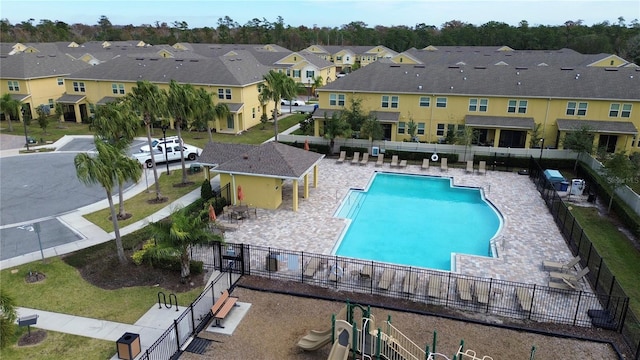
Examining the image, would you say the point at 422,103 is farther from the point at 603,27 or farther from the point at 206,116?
the point at 603,27

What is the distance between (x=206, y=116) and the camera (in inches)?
1321

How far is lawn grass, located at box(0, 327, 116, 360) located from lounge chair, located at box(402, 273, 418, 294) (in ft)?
36.3

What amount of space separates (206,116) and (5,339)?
944 inches

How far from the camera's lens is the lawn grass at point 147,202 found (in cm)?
2514

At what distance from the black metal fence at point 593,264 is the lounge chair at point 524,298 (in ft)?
8.30

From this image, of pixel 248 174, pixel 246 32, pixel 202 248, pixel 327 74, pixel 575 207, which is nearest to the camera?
pixel 202 248

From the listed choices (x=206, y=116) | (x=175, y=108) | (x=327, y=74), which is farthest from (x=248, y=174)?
(x=327, y=74)

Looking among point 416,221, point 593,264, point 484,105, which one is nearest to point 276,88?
point 484,105

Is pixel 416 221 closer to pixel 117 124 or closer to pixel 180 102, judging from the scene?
pixel 180 102

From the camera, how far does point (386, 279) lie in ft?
60.4

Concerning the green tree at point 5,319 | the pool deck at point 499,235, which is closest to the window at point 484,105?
the pool deck at point 499,235

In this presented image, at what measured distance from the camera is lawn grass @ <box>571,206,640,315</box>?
18881 millimetres

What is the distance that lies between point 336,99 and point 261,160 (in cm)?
→ 1935

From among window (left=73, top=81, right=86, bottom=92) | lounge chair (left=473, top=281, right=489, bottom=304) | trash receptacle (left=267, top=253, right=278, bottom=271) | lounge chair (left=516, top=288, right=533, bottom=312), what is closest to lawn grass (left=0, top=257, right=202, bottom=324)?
trash receptacle (left=267, top=253, right=278, bottom=271)
